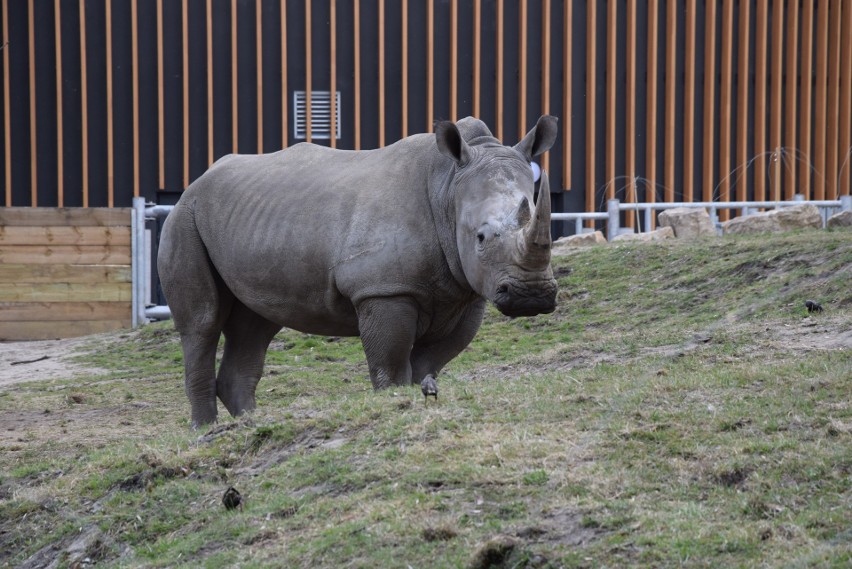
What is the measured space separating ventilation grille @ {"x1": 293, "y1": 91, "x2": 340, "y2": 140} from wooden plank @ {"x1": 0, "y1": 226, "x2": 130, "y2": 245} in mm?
7351

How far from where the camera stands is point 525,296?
23.2 ft

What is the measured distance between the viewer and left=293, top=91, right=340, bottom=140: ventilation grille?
76.6 feet

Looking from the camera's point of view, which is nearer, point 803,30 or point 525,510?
point 525,510

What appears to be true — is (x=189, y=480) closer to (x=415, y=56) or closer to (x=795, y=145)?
(x=415, y=56)

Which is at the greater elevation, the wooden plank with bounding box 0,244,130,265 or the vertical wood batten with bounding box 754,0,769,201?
the vertical wood batten with bounding box 754,0,769,201

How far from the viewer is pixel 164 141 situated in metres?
23.0

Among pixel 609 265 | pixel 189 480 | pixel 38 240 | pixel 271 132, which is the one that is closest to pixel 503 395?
pixel 189 480

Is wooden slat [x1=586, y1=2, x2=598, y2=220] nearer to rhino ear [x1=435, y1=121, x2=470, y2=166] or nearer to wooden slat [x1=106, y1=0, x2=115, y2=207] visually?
wooden slat [x1=106, y1=0, x2=115, y2=207]

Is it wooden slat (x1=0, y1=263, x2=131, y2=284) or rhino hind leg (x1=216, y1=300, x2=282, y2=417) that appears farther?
wooden slat (x1=0, y1=263, x2=131, y2=284)

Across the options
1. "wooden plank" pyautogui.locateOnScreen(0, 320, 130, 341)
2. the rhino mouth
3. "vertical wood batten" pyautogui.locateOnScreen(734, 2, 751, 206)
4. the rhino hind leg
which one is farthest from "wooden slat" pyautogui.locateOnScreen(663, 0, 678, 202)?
the rhino mouth

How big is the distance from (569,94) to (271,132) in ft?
16.7

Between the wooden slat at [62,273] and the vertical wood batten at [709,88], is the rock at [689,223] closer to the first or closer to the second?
the wooden slat at [62,273]

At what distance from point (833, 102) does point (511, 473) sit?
823 inches

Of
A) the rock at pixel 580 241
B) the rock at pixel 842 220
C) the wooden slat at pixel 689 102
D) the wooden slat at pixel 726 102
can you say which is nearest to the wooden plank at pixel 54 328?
the rock at pixel 580 241
